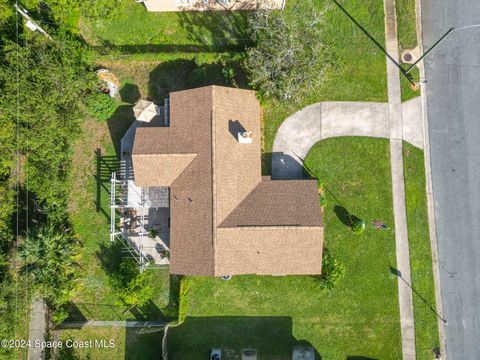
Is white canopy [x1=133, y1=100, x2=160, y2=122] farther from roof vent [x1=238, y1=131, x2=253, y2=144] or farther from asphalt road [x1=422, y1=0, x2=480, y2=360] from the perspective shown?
asphalt road [x1=422, y1=0, x2=480, y2=360]

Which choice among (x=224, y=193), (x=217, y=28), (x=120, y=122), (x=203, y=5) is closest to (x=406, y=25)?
(x=217, y=28)

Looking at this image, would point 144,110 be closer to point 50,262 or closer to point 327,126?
point 50,262

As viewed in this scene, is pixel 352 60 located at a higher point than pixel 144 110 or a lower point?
higher

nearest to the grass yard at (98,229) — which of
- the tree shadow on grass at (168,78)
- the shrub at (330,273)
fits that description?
the tree shadow on grass at (168,78)

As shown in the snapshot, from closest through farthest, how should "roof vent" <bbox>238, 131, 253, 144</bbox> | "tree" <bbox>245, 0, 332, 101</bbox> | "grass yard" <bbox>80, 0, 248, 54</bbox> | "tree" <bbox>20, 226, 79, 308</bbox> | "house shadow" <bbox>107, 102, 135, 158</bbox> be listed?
1. "tree" <bbox>245, 0, 332, 101</bbox>
2. "roof vent" <bbox>238, 131, 253, 144</bbox>
3. "tree" <bbox>20, 226, 79, 308</bbox>
4. "house shadow" <bbox>107, 102, 135, 158</bbox>
5. "grass yard" <bbox>80, 0, 248, 54</bbox>

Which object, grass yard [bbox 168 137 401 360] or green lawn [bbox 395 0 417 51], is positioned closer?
grass yard [bbox 168 137 401 360]

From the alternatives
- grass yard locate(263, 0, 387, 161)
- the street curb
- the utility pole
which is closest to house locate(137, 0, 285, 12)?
grass yard locate(263, 0, 387, 161)
